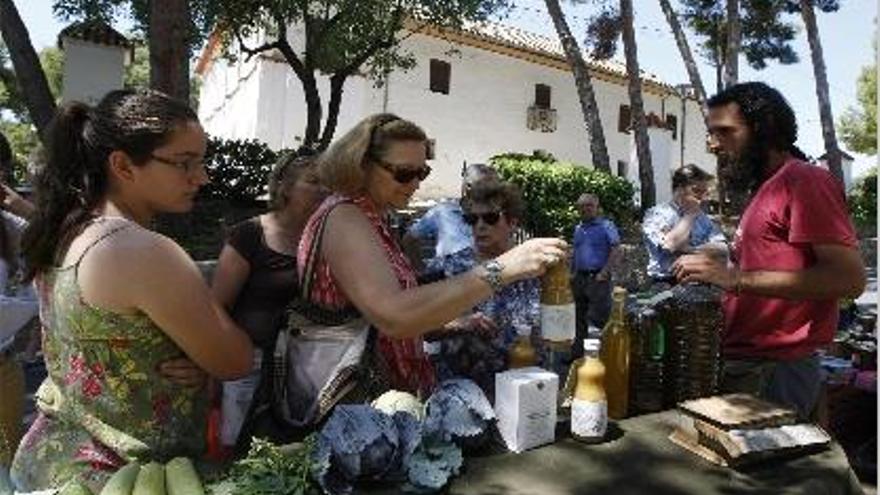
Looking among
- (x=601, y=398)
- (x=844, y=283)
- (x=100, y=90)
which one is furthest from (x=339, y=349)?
(x=100, y=90)

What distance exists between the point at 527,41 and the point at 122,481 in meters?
31.1

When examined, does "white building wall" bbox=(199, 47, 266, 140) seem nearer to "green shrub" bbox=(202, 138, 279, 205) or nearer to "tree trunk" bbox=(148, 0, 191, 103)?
"green shrub" bbox=(202, 138, 279, 205)

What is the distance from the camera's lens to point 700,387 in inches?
89.7

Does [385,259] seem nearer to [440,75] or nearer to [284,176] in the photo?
[284,176]

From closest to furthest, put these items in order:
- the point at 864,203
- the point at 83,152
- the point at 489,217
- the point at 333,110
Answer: the point at 83,152 < the point at 489,217 < the point at 333,110 < the point at 864,203

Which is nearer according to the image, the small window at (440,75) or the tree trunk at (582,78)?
the tree trunk at (582,78)

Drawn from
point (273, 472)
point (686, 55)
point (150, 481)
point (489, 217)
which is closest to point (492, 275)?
point (273, 472)

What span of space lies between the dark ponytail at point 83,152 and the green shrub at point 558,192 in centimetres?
1423

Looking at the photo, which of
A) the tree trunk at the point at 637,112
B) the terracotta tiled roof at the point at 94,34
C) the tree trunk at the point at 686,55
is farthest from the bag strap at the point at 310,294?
the tree trunk at the point at 686,55

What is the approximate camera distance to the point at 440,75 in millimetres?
27953

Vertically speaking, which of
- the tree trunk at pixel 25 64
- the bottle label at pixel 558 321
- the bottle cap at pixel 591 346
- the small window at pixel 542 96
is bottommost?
the bottle cap at pixel 591 346

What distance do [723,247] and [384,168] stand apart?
3.76ft

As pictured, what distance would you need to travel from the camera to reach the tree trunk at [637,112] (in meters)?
18.6

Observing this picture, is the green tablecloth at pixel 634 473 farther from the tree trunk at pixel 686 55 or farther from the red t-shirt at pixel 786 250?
the tree trunk at pixel 686 55
